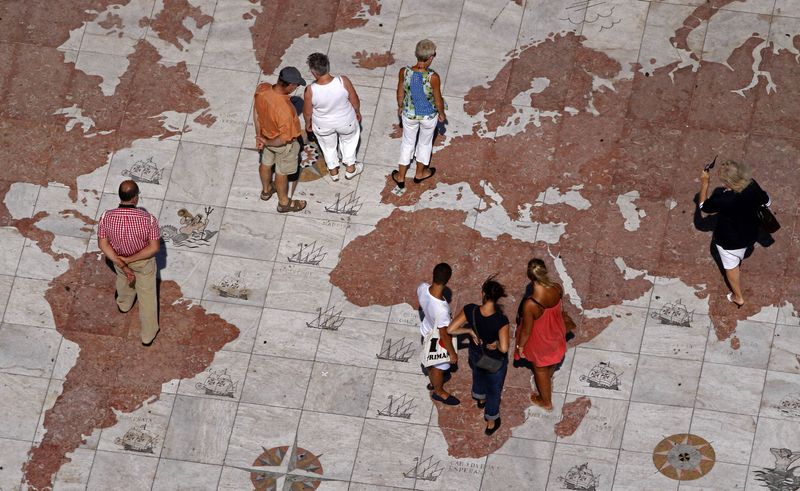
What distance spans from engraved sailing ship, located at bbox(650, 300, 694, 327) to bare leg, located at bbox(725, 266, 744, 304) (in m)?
0.69

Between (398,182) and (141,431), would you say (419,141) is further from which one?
(141,431)

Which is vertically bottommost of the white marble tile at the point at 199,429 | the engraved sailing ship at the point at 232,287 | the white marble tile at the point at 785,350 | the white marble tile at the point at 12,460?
the white marble tile at the point at 12,460

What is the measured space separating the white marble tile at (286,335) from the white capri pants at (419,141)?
293cm

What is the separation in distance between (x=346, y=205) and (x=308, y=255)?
3.33 feet

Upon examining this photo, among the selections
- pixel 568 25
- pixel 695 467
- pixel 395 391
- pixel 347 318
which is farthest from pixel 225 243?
pixel 695 467

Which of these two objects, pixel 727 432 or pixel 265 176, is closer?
pixel 727 432

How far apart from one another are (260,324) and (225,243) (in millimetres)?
1441

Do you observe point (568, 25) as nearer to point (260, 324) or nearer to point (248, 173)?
point (248, 173)

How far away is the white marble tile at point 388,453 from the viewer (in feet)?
50.0

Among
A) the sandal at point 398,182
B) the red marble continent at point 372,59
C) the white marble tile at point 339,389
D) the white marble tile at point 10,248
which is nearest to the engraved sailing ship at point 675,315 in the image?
the sandal at point 398,182

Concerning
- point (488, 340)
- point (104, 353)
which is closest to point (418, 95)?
point (488, 340)

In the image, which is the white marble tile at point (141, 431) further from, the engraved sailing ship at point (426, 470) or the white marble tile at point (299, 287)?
the engraved sailing ship at point (426, 470)

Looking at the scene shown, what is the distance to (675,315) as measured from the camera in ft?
50.7

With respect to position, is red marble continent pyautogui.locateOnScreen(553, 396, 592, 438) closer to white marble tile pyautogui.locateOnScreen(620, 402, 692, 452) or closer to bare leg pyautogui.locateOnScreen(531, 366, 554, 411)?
bare leg pyautogui.locateOnScreen(531, 366, 554, 411)
